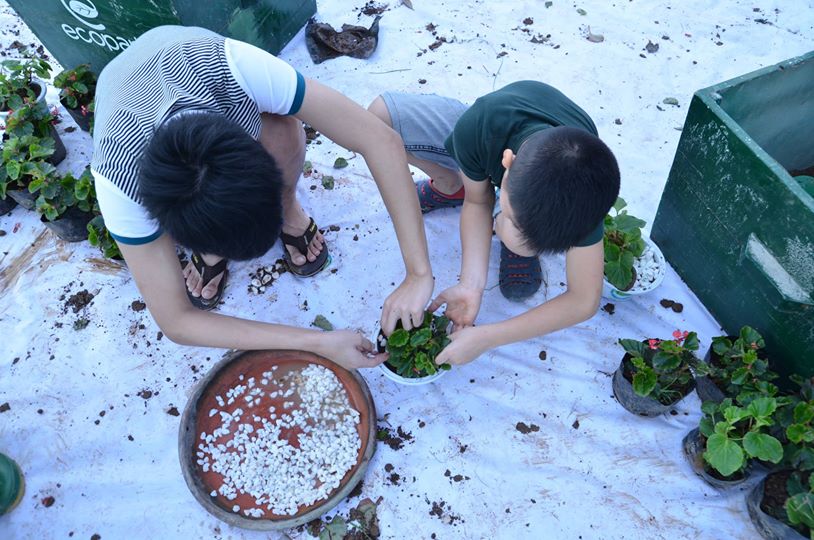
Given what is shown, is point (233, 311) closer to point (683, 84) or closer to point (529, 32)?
point (529, 32)

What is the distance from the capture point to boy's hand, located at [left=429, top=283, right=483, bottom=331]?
5.68 ft

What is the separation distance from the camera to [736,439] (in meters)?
1.40

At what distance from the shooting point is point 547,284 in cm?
202

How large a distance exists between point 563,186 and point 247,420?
122cm

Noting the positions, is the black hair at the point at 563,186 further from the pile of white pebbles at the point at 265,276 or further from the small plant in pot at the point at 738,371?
the pile of white pebbles at the point at 265,276

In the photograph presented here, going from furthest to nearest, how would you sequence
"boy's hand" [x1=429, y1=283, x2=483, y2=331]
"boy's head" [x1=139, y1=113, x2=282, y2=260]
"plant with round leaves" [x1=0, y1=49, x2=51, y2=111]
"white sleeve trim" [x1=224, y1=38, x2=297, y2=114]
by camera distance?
"plant with round leaves" [x1=0, y1=49, x2=51, y2=111]
"boy's hand" [x1=429, y1=283, x2=483, y2=331]
"white sleeve trim" [x1=224, y1=38, x2=297, y2=114]
"boy's head" [x1=139, y1=113, x2=282, y2=260]

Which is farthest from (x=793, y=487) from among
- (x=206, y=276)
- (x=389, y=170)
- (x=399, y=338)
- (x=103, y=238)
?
(x=103, y=238)

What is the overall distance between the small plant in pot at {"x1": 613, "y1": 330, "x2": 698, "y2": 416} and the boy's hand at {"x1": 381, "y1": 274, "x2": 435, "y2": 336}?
0.62 m

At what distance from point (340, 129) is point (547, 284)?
98 cm

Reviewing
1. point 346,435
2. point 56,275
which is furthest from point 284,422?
point 56,275

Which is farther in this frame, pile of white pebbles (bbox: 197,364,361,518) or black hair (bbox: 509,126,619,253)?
pile of white pebbles (bbox: 197,364,361,518)

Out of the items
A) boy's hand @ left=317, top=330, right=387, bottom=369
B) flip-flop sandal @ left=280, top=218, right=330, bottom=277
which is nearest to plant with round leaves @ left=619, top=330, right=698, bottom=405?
boy's hand @ left=317, top=330, right=387, bottom=369

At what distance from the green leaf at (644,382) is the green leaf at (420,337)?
2.05 ft

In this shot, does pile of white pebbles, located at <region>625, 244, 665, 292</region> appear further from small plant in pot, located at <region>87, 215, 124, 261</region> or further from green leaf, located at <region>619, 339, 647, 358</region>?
small plant in pot, located at <region>87, 215, 124, 261</region>
